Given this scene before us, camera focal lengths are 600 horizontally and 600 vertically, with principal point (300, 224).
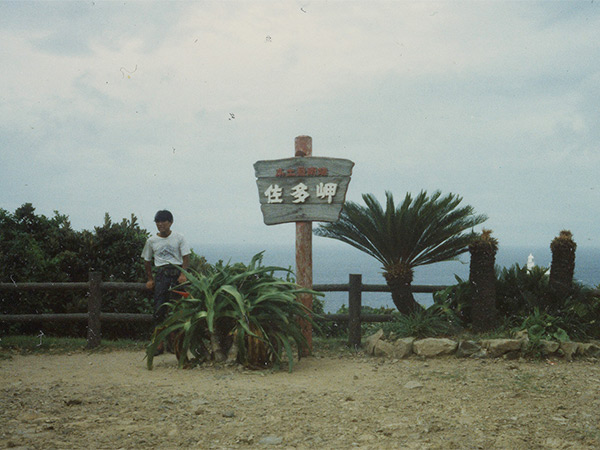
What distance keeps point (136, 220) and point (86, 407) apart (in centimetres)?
487

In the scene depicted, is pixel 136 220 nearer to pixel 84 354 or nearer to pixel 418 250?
pixel 84 354

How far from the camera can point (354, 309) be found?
8.34m

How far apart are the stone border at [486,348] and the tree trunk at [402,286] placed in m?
0.85

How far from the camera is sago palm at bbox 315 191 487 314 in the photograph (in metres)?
7.90

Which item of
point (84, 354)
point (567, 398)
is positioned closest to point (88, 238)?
point (84, 354)

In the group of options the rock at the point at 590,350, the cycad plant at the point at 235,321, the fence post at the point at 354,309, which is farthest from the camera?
the fence post at the point at 354,309

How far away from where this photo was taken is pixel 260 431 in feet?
14.0

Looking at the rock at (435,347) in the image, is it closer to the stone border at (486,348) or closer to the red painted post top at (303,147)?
the stone border at (486,348)

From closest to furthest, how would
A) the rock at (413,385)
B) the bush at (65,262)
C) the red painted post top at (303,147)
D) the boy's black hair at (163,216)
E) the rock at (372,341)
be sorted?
the rock at (413,385)
the boy's black hair at (163,216)
the rock at (372,341)
the red painted post top at (303,147)
the bush at (65,262)

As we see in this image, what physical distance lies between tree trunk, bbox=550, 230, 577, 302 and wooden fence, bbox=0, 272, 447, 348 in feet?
5.33

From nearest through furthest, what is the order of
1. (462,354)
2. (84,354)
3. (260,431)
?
(260,431)
(462,354)
(84,354)

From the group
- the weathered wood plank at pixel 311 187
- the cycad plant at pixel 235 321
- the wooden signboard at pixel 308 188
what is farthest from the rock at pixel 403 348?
the weathered wood plank at pixel 311 187

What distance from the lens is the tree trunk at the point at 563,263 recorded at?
24.9ft

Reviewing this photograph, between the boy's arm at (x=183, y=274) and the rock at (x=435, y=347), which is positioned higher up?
the boy's arm at (x=183, y=274)
